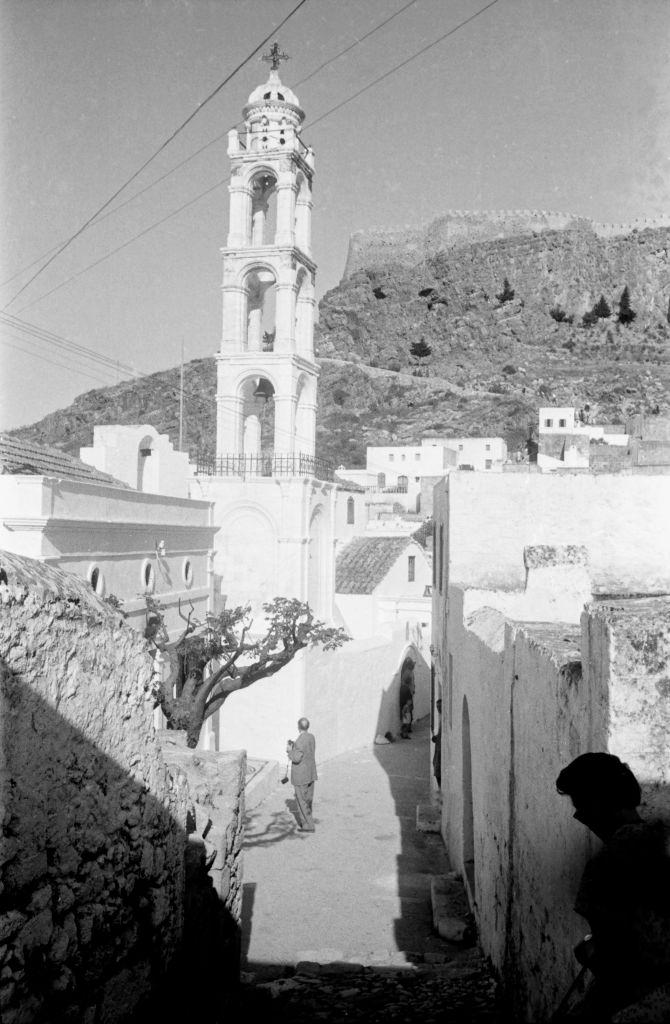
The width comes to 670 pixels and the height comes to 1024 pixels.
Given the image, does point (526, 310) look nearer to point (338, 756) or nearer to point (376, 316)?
→ point (376, 316)

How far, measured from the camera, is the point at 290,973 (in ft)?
→ 24.3

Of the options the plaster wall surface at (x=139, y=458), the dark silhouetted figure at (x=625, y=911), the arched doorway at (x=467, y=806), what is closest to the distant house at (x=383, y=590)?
the plaster wall surface at (x=139, y=458)

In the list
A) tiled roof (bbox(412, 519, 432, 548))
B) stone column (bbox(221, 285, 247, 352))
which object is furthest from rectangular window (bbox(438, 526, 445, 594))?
tiled roof (bbox(412, 519, 432, 548))

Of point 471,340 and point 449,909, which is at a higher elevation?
point 471,340

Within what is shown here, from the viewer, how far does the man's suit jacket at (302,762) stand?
1280 centimetres

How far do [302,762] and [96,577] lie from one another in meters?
4.12

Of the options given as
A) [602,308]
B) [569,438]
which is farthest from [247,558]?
[602,308]

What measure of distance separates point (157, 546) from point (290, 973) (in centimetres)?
918

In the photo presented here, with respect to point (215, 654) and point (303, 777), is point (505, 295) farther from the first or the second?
point (303, 777)

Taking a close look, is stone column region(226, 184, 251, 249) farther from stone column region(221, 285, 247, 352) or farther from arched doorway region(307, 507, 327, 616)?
arched doorway region(307, 507, 327, 616)

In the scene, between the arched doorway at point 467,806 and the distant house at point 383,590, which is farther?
the distant house at point 383,590

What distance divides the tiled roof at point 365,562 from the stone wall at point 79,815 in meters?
A: 20.8

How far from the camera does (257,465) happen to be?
71.8 ft

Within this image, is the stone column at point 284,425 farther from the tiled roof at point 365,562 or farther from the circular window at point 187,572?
the circular window at point 187,572
